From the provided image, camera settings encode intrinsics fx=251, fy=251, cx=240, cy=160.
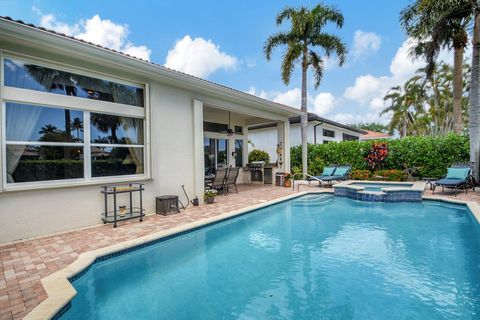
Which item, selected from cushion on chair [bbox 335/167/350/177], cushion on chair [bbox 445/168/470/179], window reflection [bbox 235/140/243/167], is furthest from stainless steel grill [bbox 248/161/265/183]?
cushion on chair [bbox 445/168/470/179]

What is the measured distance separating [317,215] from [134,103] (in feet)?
22.5

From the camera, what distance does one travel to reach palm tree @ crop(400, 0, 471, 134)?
36.7 feet

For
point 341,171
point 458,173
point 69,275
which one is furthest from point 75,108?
point 458,173

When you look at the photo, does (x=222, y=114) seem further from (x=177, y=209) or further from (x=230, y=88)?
(x=177, y=209)

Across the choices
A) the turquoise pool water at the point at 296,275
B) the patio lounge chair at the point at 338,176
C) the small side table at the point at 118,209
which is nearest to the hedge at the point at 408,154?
the patio lounge chair at the point at 338,176

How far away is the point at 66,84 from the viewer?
6.17 meters

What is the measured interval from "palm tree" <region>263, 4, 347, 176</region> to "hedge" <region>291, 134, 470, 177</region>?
226 cm

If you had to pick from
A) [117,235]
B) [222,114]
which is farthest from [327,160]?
[117,235]

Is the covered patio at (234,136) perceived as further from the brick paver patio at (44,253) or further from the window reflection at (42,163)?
the window reflection at (42,163)

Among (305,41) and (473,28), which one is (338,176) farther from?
(473,28)

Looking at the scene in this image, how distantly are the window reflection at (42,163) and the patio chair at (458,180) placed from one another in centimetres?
1326

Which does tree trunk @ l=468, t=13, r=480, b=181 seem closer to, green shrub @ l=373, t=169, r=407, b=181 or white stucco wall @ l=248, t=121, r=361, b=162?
green shrub @ l=373, t=169, r=407, b=181

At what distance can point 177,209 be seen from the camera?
8.11m

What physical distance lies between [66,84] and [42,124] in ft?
3.72
